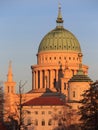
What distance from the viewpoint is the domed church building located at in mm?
159875

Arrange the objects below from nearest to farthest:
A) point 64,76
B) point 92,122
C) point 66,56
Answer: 1. point 92,122
2. point 64,76
3. point 66,56

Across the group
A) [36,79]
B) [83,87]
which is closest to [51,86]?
[36,79]

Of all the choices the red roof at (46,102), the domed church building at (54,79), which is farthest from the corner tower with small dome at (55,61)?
the red roof at (46,102)

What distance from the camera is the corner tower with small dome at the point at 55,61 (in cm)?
19175

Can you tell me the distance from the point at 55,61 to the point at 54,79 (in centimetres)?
492

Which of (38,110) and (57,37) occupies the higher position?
(57,37)

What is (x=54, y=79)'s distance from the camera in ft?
634

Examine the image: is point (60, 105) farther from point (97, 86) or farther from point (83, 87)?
point (97, 86)

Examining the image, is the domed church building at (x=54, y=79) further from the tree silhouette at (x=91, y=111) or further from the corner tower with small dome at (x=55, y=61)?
the tree silhouette at (x=91, y=111)

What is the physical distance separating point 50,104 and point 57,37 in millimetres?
42458

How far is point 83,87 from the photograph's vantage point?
6314 inches

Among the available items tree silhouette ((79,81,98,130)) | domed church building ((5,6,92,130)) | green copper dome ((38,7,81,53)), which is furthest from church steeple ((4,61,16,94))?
tree silhouette ((79,81,98,130))

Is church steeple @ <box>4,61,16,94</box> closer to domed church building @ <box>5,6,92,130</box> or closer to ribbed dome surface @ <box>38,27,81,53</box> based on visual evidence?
domed church building @ <box>5,6,92,130</box>

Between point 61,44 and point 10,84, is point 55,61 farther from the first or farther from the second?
point 10,84
